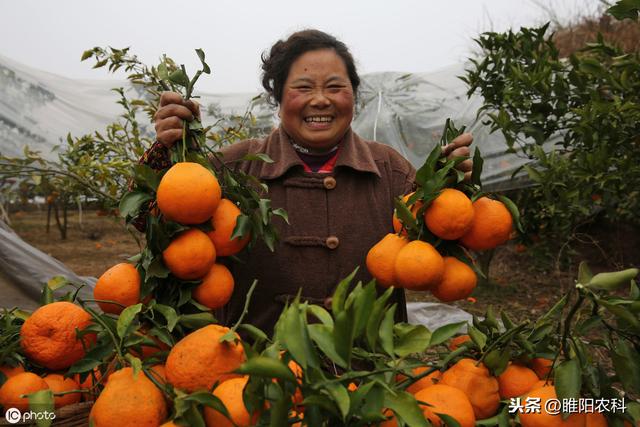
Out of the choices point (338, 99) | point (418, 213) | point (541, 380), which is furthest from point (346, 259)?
point (541, 380)

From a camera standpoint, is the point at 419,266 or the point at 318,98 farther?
the point at 318,98

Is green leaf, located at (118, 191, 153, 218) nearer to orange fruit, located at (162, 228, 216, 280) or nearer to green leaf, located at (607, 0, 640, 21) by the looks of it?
orange fruit, located at (162, 228, 216, 280)

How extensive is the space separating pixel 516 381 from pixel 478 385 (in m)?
0.07

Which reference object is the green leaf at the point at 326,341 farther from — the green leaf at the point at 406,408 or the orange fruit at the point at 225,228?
the orange fruit at the point at 225,228

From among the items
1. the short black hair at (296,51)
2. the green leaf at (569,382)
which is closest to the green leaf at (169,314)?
the green leaf at (569,382)

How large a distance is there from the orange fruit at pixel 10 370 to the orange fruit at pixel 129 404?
229 mm

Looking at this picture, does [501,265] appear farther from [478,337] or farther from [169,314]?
[169,314]

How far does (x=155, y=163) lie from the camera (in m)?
1.20

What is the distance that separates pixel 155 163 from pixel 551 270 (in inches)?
203

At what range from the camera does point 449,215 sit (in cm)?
96

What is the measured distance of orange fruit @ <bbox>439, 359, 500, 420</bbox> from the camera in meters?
0.79

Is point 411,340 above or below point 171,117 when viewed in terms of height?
below

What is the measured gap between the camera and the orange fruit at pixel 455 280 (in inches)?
39.4

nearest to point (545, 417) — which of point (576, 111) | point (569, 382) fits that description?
point (569, 382)
